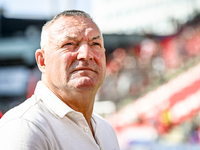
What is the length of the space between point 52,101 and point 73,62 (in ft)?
0.68

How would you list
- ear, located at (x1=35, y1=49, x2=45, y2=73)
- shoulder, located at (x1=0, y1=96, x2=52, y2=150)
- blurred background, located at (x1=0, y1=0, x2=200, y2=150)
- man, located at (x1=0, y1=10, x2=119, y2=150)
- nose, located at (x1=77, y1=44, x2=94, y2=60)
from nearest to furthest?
shoulder, located at (x1=0, y1=96, x2=52, y2=150)
man, located at (x1=0, y1=10, x2=119, y2=150)
nose, located at (x1=77, y1=44, x2=94, y2=60)
ear, located at (x1=35, y1=49, x2=45, y2=73)
blurred background, located at (x1=0, y1=0, x2=200, y2=150)

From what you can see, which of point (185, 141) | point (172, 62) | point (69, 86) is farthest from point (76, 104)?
point (172, 62)

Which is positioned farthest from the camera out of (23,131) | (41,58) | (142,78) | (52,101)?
(142,78)

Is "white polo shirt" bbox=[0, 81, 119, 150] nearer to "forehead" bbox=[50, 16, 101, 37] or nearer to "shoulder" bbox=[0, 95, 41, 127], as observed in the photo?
"shoulder" bbox=[0, 95, 41, 127]

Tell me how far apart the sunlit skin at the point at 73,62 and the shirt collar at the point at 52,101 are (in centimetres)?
4

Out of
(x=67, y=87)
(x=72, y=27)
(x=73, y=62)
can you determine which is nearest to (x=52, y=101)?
(x=67, y=87)

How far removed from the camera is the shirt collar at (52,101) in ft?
3.82

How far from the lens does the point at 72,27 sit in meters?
1.25

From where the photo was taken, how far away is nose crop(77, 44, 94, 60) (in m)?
1.22

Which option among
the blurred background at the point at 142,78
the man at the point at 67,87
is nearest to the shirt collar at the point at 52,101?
the man at the point at 67,87

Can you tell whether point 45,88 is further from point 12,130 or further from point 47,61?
point 12,130

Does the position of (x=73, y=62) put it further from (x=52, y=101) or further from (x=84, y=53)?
(x=52, y=101)

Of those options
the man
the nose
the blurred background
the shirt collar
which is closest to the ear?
the man

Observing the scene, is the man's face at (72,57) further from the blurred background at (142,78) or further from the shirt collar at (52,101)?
the blurred background at (142,78)
